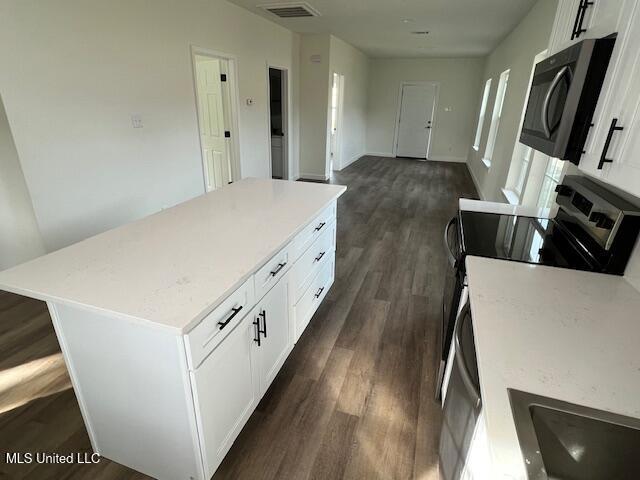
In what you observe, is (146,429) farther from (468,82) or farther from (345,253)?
(468,82)

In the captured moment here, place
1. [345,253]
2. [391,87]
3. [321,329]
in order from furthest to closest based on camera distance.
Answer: [391,87] < [345,253] < [321,329]

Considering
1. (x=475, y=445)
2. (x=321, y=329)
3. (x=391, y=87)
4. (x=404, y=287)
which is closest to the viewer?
(x=475, y=445)

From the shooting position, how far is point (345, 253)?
12.2ft

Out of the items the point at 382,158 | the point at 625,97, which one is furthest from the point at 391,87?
the point at 625,97

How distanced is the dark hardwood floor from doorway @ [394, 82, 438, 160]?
7188 millimetres

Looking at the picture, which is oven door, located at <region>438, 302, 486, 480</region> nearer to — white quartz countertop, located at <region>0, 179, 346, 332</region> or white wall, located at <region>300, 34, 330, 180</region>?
white quartz countertop, located at <region>0, 179, 346, 332</region>

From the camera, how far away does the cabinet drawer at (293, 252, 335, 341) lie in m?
2.11

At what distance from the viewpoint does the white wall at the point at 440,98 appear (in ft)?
29.1

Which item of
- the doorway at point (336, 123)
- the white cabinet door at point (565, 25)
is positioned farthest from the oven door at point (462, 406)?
the doorway at point (336, 123)

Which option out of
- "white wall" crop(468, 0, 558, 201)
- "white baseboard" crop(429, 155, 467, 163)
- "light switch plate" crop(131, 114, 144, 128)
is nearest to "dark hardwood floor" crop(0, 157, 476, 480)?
"light switch plate" crop(131, 114, 144, 128)

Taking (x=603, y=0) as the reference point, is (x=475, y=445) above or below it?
below

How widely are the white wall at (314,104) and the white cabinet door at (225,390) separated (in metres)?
5.68

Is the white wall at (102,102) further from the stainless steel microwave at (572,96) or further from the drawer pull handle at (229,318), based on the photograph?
the stainless steel microwave at (572,96)

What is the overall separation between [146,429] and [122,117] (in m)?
2.72
